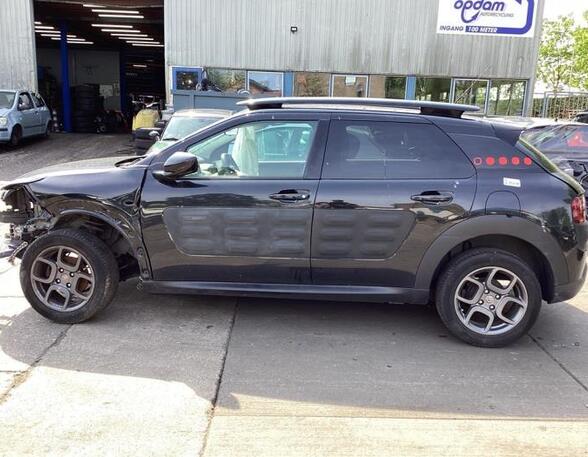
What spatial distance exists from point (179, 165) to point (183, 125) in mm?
5795

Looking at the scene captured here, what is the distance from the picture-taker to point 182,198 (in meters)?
4.13

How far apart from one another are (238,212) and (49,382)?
5.52 feet

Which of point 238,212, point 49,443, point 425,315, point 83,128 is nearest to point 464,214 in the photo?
point 425,315

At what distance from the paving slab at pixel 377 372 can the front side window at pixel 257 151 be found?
124 cm

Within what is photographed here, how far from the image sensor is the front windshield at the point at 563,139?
8.58m

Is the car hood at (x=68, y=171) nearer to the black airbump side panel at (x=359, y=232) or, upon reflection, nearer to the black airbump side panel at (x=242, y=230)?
the black airbump side panel at (x=242, y=230)

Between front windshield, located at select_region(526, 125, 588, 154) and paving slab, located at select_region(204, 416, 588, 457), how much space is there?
638cm

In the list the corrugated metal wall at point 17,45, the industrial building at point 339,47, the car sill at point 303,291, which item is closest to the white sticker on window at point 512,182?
the car sill at point 303,291

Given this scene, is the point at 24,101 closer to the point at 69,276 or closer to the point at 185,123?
the point at 185,123

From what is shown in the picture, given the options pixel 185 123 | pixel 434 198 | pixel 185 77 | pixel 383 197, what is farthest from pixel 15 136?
pixel 434 198

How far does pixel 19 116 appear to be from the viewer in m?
16.1

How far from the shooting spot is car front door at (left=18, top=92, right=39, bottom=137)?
16266 millimetres

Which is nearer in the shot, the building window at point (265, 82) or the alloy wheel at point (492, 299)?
the alloy wheel at point (492, 299)

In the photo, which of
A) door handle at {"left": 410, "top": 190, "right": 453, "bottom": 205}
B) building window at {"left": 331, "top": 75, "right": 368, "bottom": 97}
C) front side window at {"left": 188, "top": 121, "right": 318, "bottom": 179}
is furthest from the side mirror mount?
building window at {"left": 331, "top": 75, "right": 368, "bottom": 97}
